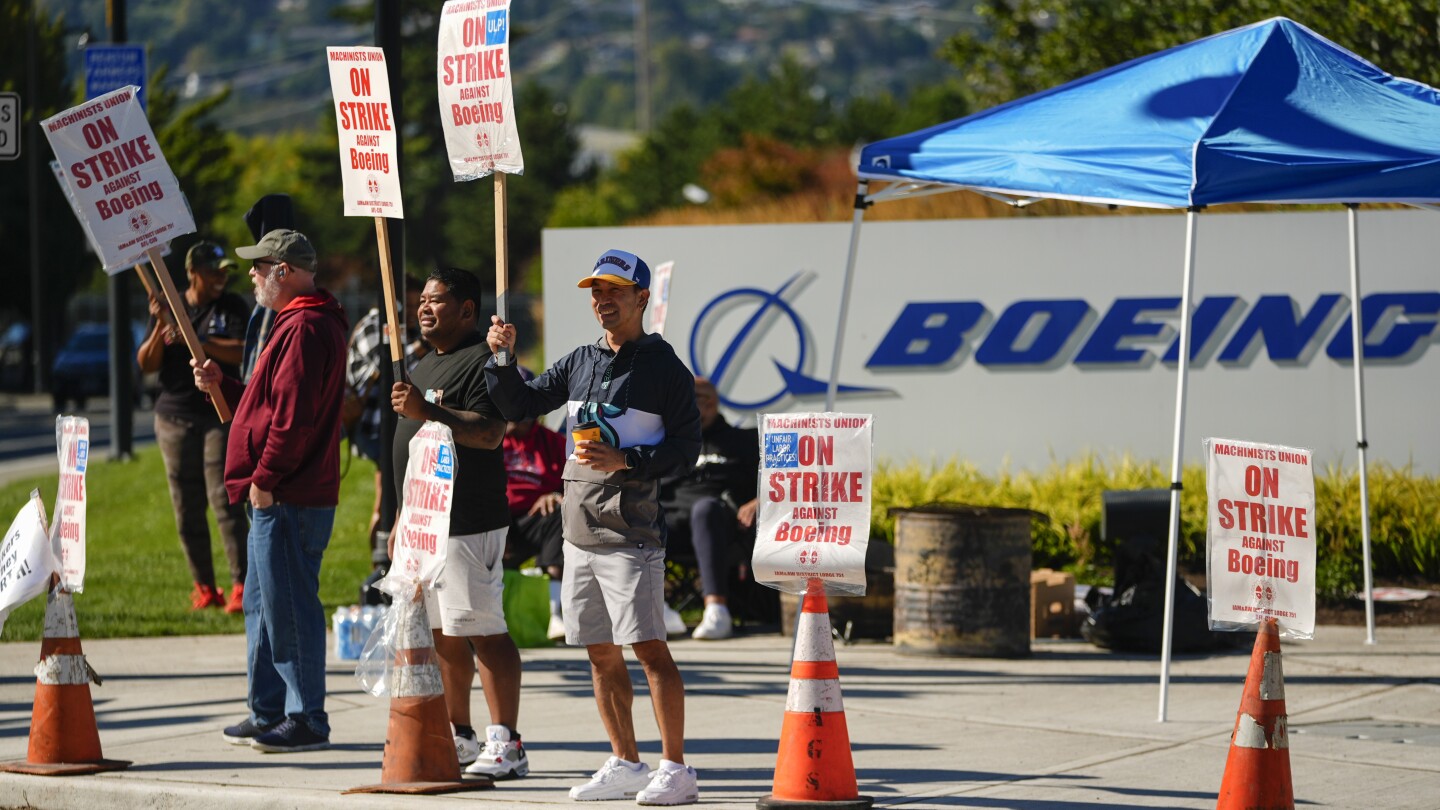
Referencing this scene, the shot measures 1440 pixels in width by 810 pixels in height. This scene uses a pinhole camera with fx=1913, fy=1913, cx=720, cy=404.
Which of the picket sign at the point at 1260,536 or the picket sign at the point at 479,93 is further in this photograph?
the picket sign at the point at 479,93

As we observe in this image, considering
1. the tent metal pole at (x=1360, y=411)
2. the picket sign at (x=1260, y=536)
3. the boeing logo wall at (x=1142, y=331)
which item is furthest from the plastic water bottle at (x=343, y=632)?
the tent metal pole at (x=1360, y=411)

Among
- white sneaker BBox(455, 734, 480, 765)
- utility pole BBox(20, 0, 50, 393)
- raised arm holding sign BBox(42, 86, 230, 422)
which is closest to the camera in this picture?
white sneaker BBox(455, 734, 480, 765)

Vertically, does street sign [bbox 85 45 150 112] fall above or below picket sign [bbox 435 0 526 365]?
above

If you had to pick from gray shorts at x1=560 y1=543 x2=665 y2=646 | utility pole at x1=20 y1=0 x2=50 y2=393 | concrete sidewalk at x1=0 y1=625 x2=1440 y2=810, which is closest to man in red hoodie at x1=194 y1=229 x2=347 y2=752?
concrete sidewalk at x1=0 y1=625 x2=1440 y2=810

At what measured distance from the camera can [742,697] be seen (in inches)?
360

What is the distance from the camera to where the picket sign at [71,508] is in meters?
7.63

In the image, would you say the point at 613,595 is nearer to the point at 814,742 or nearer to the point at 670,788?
the point at 670,788

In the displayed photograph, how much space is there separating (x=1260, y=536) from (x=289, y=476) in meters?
3.74

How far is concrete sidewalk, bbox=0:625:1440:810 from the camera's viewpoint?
23.0 ft

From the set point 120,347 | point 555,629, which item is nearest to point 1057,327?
point 555,629

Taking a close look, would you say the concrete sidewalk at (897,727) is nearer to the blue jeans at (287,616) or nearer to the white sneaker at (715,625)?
the white sneaker at (715,625)

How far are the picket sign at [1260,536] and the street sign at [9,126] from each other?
665 cm

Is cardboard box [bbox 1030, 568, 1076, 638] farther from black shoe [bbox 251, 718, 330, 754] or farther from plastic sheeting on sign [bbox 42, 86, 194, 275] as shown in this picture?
plastic sheeting on sign [bbox 42, 86, 194, 275]

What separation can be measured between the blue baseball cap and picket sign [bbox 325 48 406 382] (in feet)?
3.94
